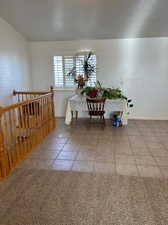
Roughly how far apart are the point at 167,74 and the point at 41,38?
→ 3981 mm

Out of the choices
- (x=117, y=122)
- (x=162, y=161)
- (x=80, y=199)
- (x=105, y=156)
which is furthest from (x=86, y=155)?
(x=117, y=122)

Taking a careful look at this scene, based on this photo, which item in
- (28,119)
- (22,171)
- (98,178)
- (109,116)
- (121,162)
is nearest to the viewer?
(98,178)

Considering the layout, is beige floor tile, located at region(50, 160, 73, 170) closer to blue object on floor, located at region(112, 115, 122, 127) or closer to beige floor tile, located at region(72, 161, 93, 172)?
beige floor tile, located at region(72, 161, 93, 172)

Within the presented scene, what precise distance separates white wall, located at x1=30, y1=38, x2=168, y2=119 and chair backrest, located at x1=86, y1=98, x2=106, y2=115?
1338 mm

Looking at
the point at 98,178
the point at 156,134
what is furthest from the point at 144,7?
the point at 98,178

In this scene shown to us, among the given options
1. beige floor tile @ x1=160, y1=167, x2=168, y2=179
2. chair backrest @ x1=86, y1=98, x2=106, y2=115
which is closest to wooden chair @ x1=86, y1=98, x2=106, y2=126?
chair backrest @ x1=86, y1=98, x2=106, y2=115

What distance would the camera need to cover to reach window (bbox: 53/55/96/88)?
18.7ft

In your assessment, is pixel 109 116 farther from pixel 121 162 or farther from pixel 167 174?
pixel 167 174

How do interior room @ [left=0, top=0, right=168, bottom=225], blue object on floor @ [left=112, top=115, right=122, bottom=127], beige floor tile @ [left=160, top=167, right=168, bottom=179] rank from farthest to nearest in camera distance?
blue object on floor @ [left=112, top=115, right=122, bottom=127], beige floor tile @ [left=160, top=167, right=168, bottom=179], interior room @ [left=0, top=0, right=168, bottom=225]

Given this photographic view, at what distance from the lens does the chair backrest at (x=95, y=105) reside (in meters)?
4.52

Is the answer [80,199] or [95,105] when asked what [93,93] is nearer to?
[95,105]

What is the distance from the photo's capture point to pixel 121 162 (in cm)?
302

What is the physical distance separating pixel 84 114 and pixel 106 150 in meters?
2.63

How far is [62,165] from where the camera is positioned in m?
2.94
